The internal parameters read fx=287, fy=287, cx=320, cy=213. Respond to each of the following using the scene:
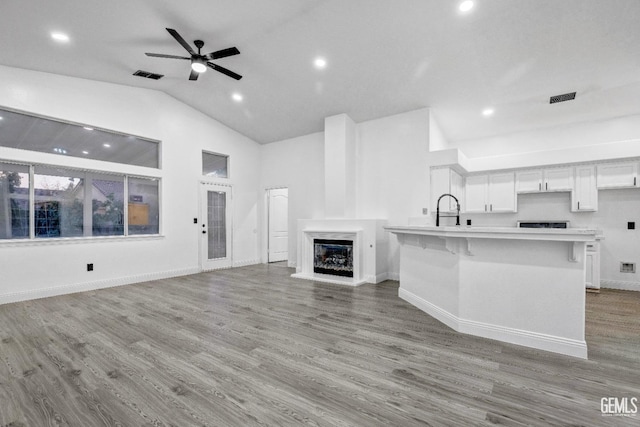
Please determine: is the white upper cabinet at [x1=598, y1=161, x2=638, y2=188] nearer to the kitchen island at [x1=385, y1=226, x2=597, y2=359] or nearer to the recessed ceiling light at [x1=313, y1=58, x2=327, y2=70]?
the kitchen island at [x1=385, y1=226, x2=597, y2=359]

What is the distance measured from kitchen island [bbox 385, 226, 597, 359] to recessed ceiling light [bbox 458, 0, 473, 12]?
8.38ft

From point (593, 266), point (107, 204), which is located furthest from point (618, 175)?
point (107, 204)

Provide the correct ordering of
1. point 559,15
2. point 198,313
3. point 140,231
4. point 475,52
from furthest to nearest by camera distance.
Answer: point 140,231 → point 475,52 → point 198,313 → point 559,15

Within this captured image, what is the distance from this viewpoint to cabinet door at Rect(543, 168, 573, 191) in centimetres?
519

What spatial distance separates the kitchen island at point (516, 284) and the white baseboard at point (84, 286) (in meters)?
5.23

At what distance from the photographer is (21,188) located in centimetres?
444

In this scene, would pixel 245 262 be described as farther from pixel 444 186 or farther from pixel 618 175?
pixel 618 175

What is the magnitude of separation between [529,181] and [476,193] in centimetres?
92

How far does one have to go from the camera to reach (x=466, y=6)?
3.28 m

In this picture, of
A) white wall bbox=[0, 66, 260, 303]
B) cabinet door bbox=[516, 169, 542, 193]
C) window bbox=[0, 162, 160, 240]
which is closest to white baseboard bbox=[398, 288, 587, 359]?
cabinet door bbox=[516, 169, 542, 193]

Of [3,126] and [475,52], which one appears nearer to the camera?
[475,52]

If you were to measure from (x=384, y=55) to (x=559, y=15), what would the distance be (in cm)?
201

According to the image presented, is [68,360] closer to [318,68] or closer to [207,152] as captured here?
[318,68]

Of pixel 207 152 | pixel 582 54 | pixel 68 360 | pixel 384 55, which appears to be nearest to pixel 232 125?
pixel 207 152
